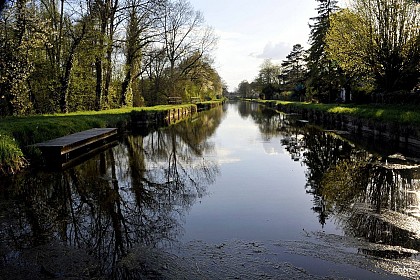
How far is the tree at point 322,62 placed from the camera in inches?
1372

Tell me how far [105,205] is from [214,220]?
2.04 meters

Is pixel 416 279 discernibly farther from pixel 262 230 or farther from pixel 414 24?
pixel 414 24

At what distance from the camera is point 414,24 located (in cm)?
2255

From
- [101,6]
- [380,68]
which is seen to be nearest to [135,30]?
[101,6]

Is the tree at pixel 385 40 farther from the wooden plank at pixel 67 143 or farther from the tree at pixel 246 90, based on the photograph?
the tree at pixel 246 90

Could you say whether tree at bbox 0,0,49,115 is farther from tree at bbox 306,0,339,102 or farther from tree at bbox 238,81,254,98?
tree at bbox 238,81,254,98

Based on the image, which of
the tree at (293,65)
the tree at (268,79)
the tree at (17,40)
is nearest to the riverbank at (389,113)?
the tree at (17,40)

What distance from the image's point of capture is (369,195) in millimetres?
7156

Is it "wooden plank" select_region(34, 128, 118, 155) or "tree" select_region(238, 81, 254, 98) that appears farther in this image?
"tree" select_region(238, 81, 254, 98)

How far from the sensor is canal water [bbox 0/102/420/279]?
4258 millimetres

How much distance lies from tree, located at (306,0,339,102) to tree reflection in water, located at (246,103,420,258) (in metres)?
24.1

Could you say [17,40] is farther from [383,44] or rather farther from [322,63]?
[322,63]

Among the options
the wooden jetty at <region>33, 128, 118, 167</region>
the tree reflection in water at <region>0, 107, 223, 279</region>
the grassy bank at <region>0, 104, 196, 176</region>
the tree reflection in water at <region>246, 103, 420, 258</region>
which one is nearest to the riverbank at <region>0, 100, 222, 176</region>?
the grassy bank at <region>0, 104, 196, 176</region>

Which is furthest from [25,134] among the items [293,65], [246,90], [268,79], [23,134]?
[246,90]
